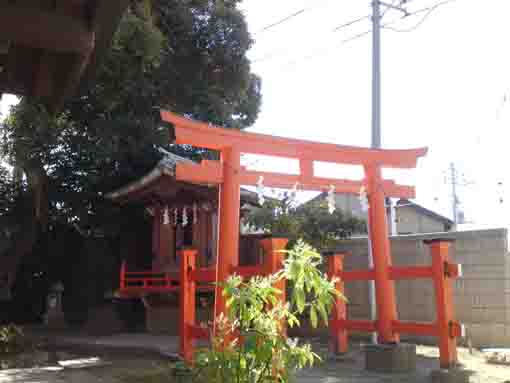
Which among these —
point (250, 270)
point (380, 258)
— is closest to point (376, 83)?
point (380, 258)

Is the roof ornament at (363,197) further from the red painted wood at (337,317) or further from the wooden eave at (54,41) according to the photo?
the wooden eave at (54,41)

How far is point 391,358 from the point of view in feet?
23.7

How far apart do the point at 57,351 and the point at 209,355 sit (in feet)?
27.1

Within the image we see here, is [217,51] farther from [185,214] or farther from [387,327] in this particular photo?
[387,327]

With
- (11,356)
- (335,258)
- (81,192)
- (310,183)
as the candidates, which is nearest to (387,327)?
(335,258)

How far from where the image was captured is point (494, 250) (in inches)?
361

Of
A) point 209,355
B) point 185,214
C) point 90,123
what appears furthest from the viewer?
point 90,123

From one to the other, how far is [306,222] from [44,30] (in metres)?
8.33

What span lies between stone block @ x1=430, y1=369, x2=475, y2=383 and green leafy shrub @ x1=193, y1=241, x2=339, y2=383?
3.68 metres

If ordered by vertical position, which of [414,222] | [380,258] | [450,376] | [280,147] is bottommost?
[450,376]

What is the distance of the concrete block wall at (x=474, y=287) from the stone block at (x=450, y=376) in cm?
289

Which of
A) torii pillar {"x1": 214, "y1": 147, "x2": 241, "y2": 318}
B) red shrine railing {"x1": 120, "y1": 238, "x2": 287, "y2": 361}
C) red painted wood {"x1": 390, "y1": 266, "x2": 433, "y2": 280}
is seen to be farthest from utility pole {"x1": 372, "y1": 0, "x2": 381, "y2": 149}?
red shrine railing {"x1": 120, "y1": 238, "x2": 287, "y2": 361}

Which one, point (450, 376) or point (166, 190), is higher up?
point (166, 190)

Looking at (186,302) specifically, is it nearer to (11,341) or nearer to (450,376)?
(450,376)
